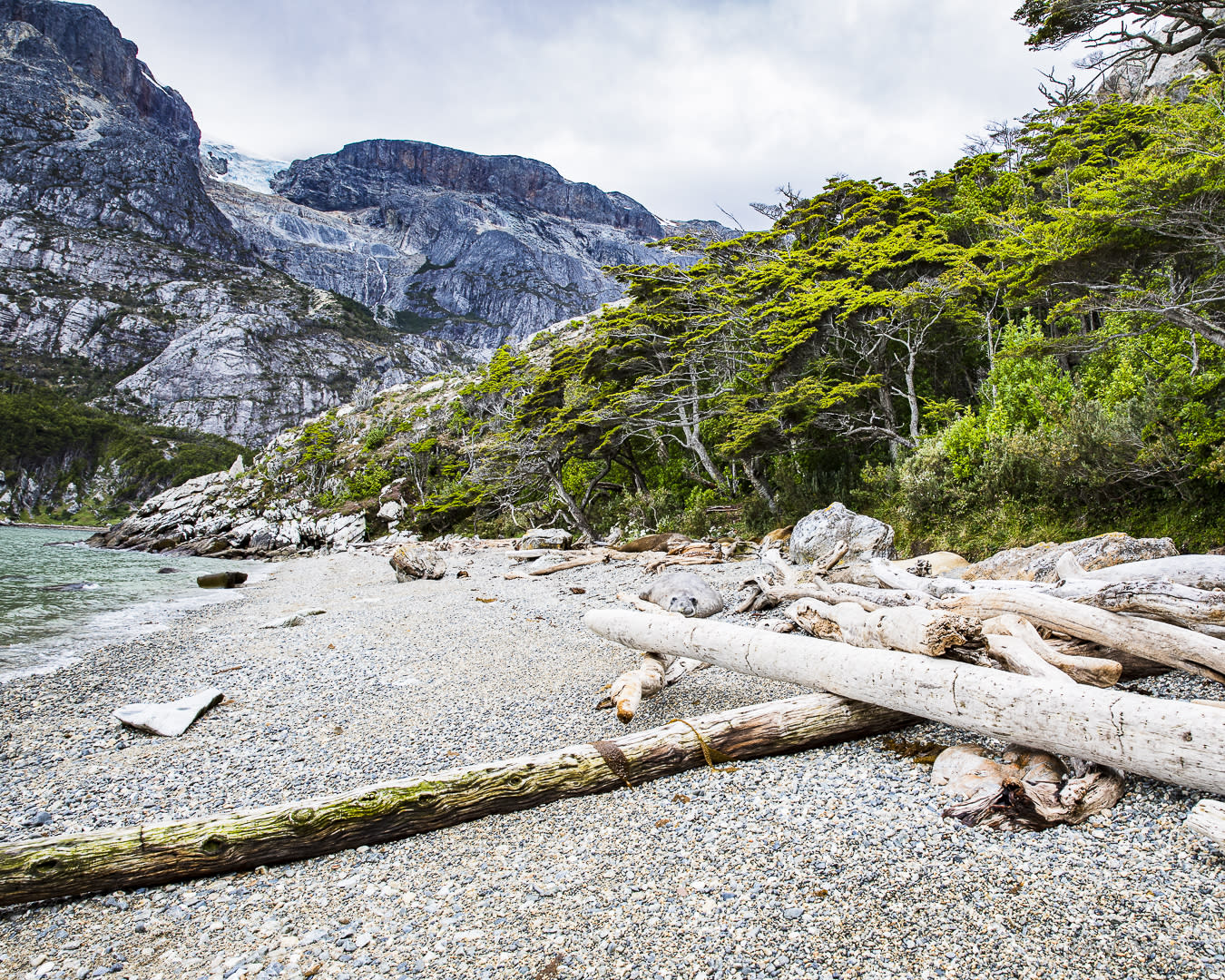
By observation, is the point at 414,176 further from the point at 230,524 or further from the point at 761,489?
the point at 761,489

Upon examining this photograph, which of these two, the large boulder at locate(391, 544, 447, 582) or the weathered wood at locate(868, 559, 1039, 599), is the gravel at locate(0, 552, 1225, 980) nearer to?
the weathered wood at locate(868, 559, 1039, 599)

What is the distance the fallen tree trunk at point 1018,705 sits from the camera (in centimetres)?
267

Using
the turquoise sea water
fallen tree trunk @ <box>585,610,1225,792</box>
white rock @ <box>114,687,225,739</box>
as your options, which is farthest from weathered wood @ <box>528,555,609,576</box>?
fallen tree trunk @ <box>585,610,1225,792</box>

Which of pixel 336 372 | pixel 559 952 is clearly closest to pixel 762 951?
pixel 559 952

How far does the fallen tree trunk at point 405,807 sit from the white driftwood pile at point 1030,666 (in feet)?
1.55

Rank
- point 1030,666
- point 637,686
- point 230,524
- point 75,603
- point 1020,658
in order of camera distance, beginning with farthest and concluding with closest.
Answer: point 230,524 < point 75,603 < point 637,686 < point 1020,658 < point 1030,666

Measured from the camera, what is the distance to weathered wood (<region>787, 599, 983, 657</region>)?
12.5ft

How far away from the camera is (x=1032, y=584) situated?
596 cm

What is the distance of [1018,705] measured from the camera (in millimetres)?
3115

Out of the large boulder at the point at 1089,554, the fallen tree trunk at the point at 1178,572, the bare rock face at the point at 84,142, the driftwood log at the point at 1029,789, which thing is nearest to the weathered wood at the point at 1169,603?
the fallen tree trunk at the point at 1178,572

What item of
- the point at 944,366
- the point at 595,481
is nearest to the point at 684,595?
the point at 595,481

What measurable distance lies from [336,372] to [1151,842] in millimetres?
121581

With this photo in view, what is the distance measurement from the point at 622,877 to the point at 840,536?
399 inches

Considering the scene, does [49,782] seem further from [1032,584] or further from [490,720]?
[1032,584]
